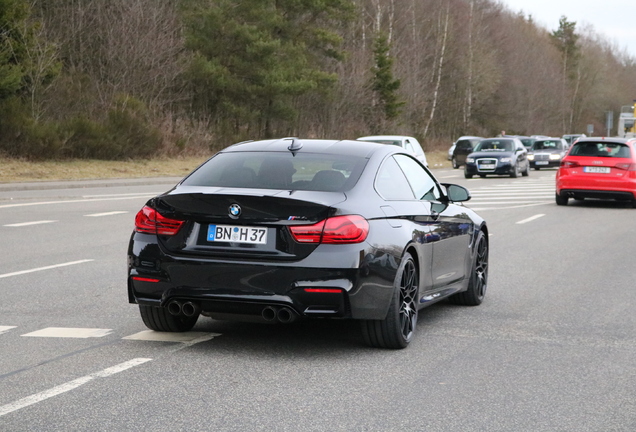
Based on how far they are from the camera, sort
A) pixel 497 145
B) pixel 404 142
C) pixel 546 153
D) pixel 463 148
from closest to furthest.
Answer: pixel 404 142
pixel 497 145
pixel 463 148
pixel 546 153

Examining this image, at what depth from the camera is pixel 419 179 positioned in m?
7.98

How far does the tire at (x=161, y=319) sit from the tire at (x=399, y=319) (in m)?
1.26

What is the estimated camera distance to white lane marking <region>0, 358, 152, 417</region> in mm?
5176

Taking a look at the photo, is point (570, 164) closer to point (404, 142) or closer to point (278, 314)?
point (404, 142)

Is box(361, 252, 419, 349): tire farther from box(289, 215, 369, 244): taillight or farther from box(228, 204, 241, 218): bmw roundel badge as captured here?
box(228, 204, 241, 218): bmw roundel badge

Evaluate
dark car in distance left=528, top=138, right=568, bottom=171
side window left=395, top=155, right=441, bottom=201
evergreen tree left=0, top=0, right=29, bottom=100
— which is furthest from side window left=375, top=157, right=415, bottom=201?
dark car in distance left=528, top=138, right=568, bottom=171

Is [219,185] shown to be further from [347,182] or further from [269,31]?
[269,31]

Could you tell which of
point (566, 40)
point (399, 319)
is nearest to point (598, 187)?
point (399, 319)

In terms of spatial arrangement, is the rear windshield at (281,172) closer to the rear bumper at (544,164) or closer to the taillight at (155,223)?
the taillight at (155,223)

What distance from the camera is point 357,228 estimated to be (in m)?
6.42

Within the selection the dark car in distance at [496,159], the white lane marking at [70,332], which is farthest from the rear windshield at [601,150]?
the white lane marking at [70,332]

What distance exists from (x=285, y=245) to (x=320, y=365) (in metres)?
0.76

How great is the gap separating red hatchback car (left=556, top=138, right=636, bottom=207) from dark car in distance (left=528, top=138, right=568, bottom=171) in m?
27.4

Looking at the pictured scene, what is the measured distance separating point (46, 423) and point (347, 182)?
269 cm
